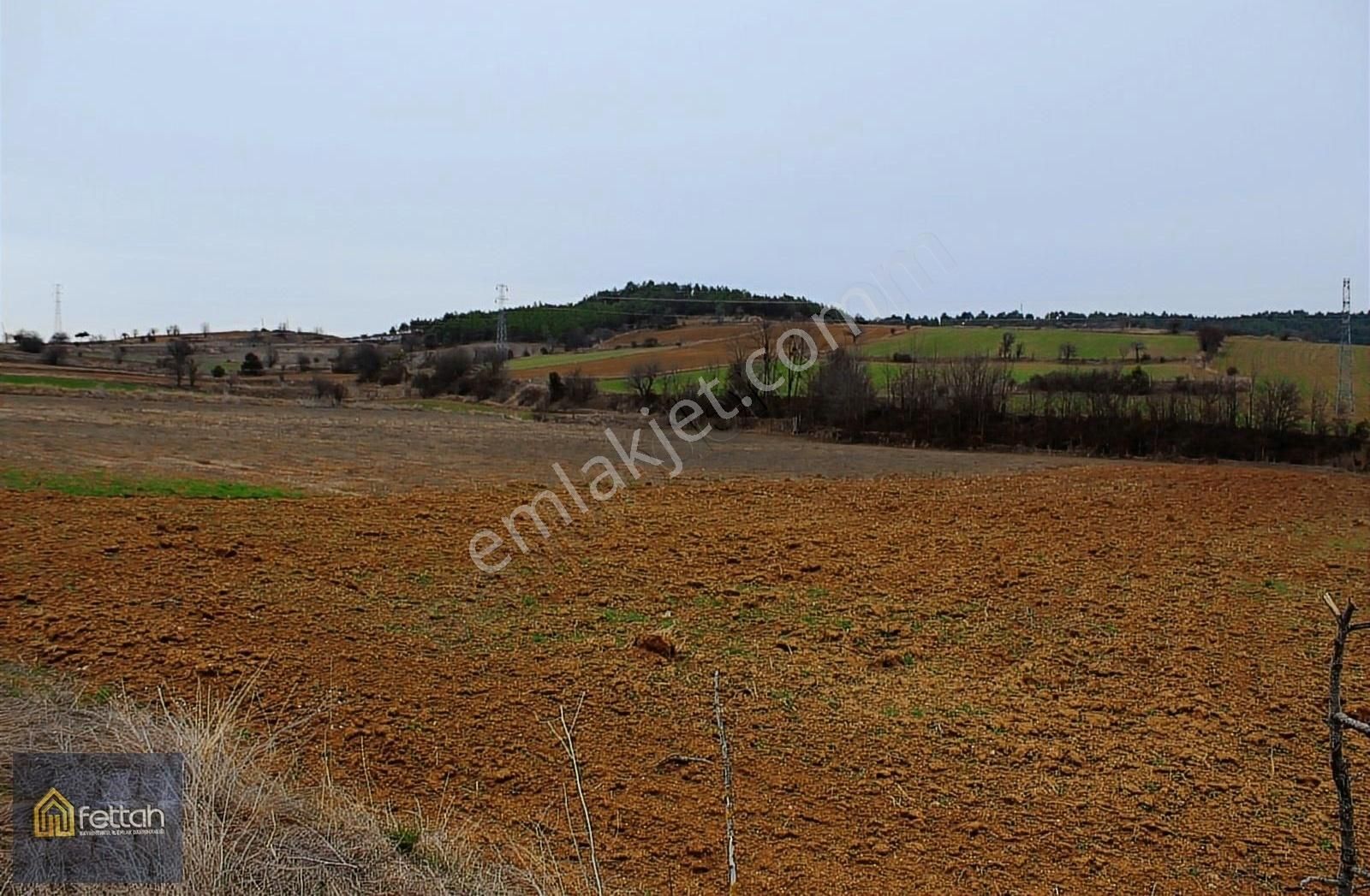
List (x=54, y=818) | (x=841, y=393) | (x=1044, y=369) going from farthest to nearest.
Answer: (x=1044, y=369) < (x=841, y=393) < (x=54, y=818)

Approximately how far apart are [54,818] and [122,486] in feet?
26.7

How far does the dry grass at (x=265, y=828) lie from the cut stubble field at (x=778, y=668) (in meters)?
0.31

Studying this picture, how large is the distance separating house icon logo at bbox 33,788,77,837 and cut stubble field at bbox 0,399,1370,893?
127cm

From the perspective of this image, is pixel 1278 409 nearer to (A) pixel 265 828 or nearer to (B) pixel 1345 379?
(B) pixel 1345 379

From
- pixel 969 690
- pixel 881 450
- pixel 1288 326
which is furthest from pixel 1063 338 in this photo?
pixel 969 690

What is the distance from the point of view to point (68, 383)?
119 ft

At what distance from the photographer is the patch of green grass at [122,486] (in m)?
9.49

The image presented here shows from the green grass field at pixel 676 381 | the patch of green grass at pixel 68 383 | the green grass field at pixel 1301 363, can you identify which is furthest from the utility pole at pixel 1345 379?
the patch of green grass at pixel 68 383

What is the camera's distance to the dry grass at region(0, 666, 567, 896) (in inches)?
118

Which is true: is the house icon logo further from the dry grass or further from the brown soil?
the brown soil

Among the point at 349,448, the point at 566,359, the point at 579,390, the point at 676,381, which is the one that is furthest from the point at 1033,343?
the point at 349,448

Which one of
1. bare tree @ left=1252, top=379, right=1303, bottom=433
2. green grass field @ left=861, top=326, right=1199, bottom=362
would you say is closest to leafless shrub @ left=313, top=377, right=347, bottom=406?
green grass field @ left=861, top=326, right=1199, bottom=362

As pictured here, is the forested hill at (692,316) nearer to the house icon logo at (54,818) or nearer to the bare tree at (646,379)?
the bare tree at (646,379)

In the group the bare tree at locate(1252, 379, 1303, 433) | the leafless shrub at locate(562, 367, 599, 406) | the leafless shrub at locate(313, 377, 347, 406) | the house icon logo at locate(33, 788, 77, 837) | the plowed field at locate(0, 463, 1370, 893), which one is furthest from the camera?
the leafless shrub at locate(562, 367, 599, 406)
